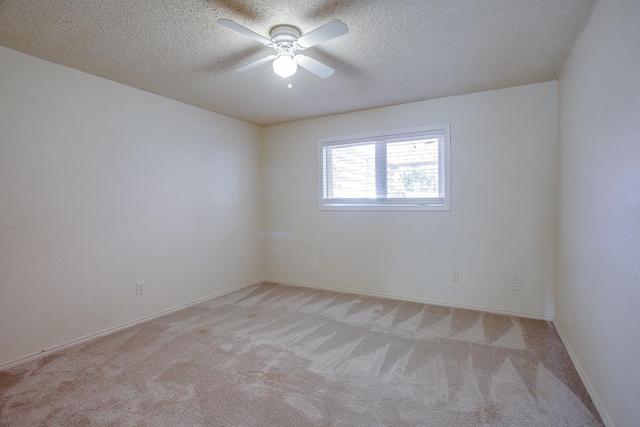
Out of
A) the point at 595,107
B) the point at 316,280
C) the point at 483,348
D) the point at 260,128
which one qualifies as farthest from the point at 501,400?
the point at 260,128

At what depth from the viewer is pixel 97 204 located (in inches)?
108

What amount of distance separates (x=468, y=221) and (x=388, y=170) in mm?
1088

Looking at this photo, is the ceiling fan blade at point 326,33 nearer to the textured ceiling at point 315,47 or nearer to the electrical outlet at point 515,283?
the textured ceiling at point 315,47

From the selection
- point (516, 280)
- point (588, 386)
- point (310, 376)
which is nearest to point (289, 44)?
point (310, 376)

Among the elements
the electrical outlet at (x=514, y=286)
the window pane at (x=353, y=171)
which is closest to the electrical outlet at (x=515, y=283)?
the electrical outlet at (x=514, y=286)

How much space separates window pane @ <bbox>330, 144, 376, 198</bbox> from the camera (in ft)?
12.9

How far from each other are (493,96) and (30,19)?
381 cm

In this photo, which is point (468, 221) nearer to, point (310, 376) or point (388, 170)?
point (388, 170)

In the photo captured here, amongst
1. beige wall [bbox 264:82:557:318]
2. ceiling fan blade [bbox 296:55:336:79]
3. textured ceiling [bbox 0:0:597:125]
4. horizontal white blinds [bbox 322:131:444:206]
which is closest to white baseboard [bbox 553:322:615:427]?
beige wall [bbox 264:82:557:318]

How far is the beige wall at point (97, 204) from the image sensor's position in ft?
7.47

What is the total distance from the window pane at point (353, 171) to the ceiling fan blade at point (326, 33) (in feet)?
6.97

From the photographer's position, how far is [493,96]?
125 inches

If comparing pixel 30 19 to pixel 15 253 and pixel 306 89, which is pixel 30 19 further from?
pixel 306 89

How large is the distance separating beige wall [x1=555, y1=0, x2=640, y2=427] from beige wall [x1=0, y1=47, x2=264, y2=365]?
360cm
